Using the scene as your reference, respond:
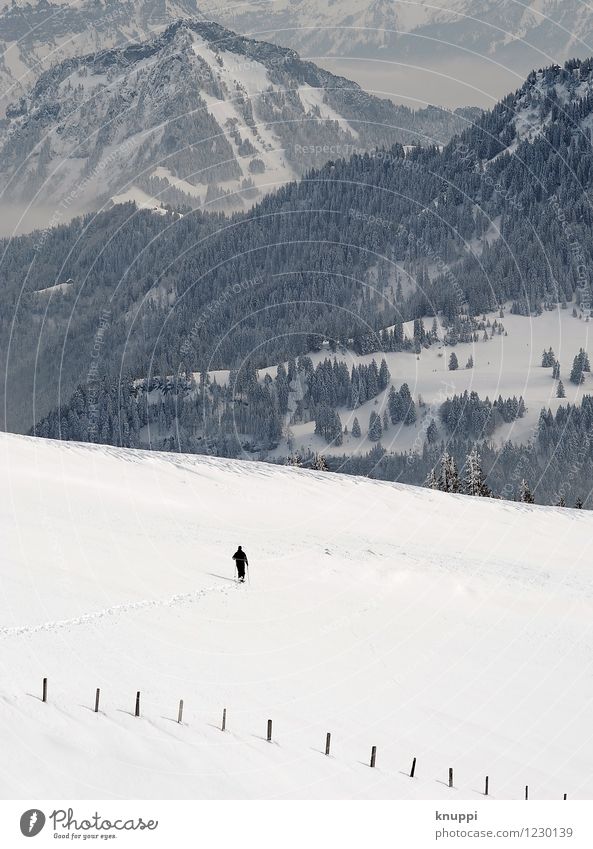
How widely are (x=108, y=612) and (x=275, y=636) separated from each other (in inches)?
269

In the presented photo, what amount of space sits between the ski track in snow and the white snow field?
0.34 ft

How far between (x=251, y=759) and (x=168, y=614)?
1203 cm

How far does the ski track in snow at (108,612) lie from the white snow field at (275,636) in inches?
4.1

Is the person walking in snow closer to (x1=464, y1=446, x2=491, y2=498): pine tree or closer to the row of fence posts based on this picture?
the row of fence posts

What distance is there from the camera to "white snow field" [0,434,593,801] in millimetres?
32719

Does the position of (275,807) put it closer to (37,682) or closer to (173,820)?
(173,820)

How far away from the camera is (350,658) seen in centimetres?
4591

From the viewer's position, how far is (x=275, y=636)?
45.8 m

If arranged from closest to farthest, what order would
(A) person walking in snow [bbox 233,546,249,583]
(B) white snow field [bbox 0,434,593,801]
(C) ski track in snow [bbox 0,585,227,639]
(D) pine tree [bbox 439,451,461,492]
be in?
1. (B) white snow field [bbox 0,434,593,801]
2. (C) ski track in snow [bbox 0,585,227,639]
3. (A) person walking in snow [bbox 233,546,249,583]
4. (D) pine tree [bbox 439,451,461,492]

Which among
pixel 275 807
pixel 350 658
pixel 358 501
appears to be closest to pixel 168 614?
pixel 350 658

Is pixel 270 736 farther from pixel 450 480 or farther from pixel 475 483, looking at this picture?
pixel 475 483

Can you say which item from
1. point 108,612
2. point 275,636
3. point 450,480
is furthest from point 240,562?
point 450,480

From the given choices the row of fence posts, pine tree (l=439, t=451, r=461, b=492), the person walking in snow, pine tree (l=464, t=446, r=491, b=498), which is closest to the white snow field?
the row of fence posts

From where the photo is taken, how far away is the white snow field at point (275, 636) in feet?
107
